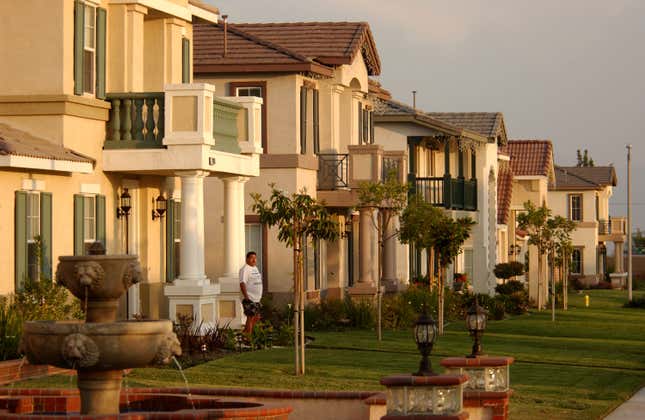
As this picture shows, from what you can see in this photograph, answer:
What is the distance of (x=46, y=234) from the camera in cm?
2409

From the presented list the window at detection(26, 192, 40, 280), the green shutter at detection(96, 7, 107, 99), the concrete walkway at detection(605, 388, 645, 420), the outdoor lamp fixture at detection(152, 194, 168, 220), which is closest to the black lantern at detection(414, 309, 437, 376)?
the concrete walkway at detection(605, 388, 645, 420)

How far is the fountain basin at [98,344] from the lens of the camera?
42.8 feet

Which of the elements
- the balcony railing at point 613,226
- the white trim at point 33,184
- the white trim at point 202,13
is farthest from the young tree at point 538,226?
the balcony railing at point 613,226

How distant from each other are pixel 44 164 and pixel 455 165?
3224 cm

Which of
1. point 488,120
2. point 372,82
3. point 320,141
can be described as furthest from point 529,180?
point 320,141

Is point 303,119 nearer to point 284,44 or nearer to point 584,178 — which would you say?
point 284,44

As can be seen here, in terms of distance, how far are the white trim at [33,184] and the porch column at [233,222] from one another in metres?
5.72

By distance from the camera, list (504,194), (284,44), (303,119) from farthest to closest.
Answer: (504,194)
(284,44)
(303,119)

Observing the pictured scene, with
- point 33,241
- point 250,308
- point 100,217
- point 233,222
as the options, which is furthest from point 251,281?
point 33,241

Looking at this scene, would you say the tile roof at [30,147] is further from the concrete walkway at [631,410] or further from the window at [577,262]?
the window at [577,262]

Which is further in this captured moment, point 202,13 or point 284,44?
point 284,44

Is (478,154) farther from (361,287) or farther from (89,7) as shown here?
(89,7)

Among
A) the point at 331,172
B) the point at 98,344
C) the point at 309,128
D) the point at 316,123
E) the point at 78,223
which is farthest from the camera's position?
the point at 331,172

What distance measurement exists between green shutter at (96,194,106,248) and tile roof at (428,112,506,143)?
3040 cm
